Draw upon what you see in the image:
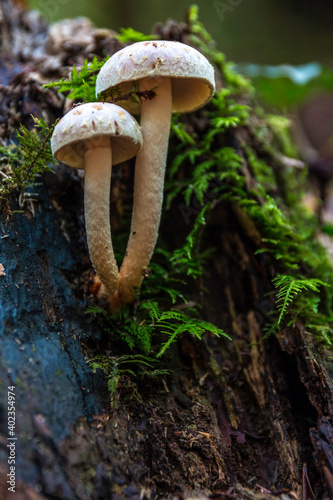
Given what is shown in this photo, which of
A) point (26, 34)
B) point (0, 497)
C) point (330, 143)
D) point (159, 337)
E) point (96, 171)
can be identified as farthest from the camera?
point (330, 143)

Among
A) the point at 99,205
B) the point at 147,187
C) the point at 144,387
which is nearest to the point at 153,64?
the point at 147,187

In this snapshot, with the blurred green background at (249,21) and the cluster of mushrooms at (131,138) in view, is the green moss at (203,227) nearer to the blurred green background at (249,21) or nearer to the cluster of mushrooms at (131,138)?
the cluster of mushrooms at (131,138)

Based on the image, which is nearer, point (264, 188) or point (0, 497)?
point (0, 497)

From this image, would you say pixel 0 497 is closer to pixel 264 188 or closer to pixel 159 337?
pixel 159 337

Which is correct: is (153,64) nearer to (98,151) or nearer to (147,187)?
(98,151)

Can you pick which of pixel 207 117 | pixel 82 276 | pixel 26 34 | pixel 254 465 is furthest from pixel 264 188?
pixel 26 34

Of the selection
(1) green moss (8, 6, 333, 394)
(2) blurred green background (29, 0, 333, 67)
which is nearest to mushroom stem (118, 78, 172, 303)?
(1) green moss (8, 6, 333, 394)

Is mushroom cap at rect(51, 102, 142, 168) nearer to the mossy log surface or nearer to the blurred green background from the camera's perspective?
the mossy log surface
